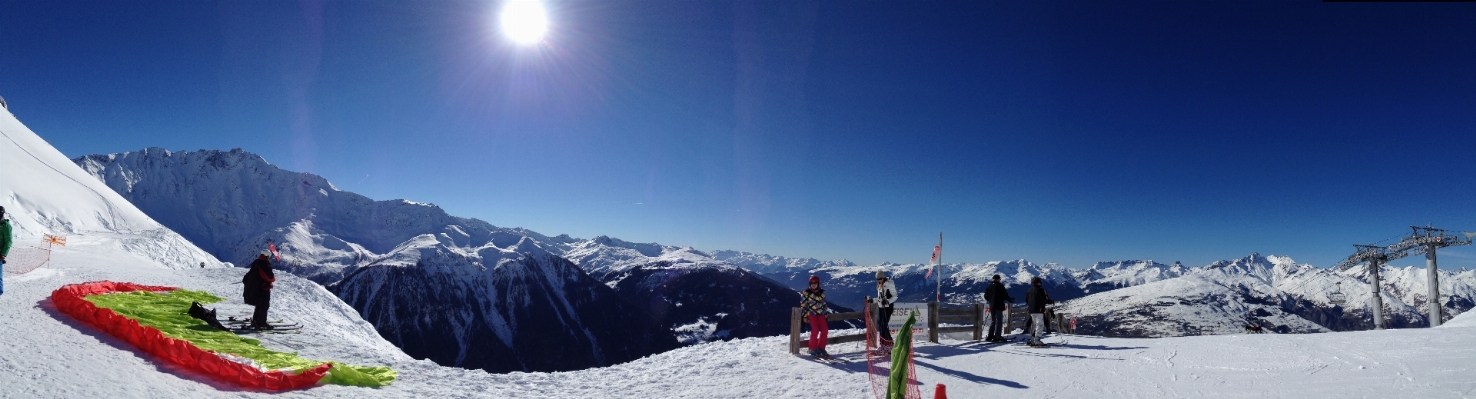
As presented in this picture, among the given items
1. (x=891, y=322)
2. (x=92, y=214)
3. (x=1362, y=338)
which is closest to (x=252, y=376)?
(x=891, y=322)

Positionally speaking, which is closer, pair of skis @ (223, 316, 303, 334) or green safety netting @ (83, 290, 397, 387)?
green safety netting @ (83, 290, 397, 387)

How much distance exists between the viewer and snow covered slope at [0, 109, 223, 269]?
3928 centimetres

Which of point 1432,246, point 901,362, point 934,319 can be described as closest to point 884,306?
point 934,319

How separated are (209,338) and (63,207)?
56.3 m

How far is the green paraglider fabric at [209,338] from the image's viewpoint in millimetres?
10906

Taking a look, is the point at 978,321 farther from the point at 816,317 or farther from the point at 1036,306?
the point at 816,317

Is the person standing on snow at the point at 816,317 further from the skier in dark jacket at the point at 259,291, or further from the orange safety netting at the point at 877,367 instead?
the skier in dark jacket at the point at 259,291

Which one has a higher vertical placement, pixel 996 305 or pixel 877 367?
pixel 996 305

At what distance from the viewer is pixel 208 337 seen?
→ 13.2m

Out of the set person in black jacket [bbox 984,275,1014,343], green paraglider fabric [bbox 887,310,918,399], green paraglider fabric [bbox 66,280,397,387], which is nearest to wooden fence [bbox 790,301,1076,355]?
person in black jacket [bbox 984,275,1014,343]

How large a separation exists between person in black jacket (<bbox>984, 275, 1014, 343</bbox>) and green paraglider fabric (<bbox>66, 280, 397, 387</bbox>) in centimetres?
1538

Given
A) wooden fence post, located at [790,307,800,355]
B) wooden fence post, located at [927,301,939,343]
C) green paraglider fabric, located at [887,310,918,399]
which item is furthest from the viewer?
wooden fence post, located at [927,301,939,343]

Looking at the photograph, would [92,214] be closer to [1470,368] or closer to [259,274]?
[259,274]

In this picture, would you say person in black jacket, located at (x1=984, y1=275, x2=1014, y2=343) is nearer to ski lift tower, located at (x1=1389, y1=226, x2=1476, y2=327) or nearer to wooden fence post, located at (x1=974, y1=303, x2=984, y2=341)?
wooden fence post, located at (x1=974, y1=303, x2=984, y2=341)
